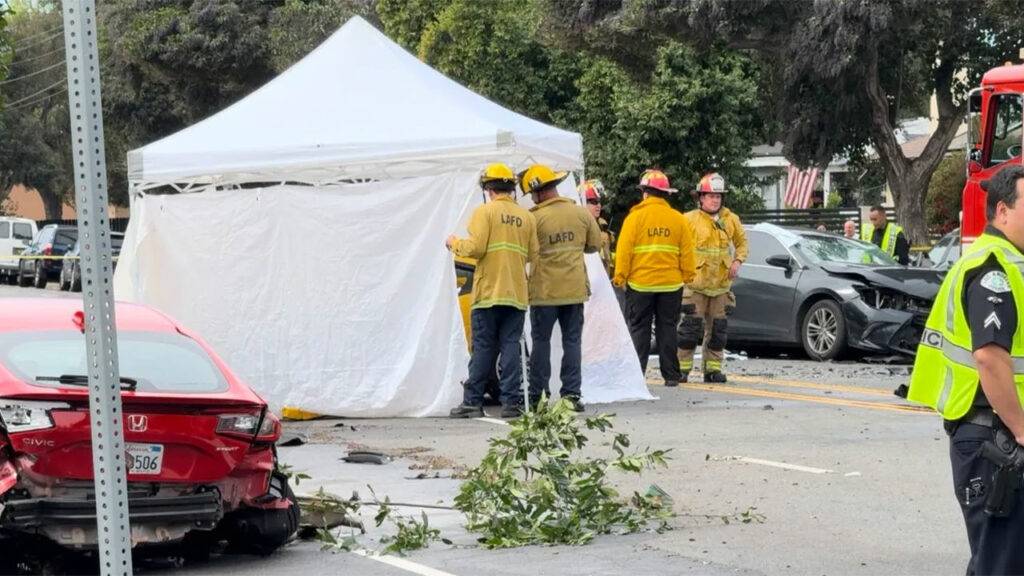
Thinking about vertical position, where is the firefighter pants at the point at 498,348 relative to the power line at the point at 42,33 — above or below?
below

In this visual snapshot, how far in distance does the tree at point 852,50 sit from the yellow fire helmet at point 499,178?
17.5 m

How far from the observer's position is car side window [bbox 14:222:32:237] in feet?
162

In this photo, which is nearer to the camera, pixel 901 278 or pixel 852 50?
pixel 901 278

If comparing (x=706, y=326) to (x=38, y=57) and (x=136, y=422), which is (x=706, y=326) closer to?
(x=136, y=422)

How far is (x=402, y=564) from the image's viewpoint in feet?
25.4

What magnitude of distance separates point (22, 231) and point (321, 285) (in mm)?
38450

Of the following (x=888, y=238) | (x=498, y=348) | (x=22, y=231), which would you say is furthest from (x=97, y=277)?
(x=22, y=231)

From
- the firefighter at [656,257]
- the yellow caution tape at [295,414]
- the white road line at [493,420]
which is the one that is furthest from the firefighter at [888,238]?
the yellow caution tape at [295,414]

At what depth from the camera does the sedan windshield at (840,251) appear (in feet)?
61.5

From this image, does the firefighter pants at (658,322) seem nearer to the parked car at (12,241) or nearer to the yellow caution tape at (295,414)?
the yellow caution tape at (295,414)

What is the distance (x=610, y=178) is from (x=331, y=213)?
69.9 feet

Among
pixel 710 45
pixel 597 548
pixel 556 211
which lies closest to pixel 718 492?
pixel 597 548

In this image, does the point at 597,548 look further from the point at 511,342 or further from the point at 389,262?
the point at 389,262

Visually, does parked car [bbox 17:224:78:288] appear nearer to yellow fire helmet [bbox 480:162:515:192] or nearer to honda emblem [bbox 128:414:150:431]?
yellow fire helmet [bbox 480:162:515:192]
